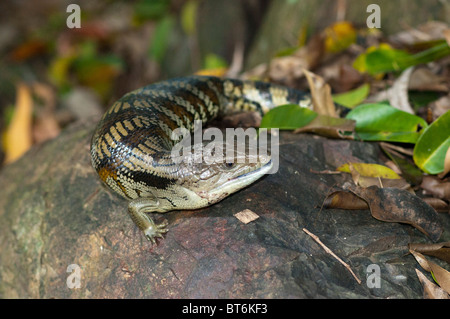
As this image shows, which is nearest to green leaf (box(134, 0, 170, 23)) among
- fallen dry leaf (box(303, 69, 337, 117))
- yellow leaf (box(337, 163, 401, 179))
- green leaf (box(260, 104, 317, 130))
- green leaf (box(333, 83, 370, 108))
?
green leaf (box(333, 83, 370, 108))

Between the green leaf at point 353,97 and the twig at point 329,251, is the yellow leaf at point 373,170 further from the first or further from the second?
the green leaf at point 353,97

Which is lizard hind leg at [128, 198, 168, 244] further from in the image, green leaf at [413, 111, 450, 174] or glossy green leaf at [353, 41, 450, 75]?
glossy green leaf at [353, 41, 450, 75]

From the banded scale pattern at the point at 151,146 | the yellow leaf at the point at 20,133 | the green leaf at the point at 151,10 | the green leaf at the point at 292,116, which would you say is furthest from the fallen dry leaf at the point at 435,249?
the green leaf at the point at 151,10

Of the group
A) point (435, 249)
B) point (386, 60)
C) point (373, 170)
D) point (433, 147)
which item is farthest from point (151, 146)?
point (386, 60)

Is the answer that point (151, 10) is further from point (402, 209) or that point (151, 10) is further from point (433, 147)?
point (402, 209)

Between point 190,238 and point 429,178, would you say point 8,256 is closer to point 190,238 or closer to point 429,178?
point 190,238

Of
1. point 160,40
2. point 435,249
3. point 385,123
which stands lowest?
point 435,249

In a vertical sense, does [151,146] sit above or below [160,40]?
below
